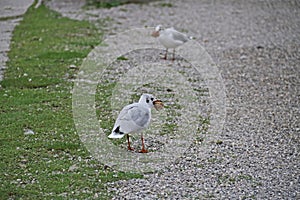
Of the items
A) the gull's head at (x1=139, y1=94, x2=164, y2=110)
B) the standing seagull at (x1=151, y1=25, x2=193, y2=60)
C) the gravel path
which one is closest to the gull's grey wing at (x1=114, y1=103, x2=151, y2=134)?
the gull's head at (x1=139, y1=94, x2=164, y2=110)

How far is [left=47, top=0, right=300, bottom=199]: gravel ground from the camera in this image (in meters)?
5.89

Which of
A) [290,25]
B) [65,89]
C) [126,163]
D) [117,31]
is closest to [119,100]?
[65,89]

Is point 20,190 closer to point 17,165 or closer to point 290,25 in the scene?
point 17,165

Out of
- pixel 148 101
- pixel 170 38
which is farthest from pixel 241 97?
pixel 148 101

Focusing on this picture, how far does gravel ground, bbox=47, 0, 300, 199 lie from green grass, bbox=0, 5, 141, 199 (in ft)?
1.67

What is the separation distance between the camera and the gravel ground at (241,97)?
589 centimetres

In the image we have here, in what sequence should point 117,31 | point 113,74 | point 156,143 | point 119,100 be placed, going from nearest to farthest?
point 156,143, point 119,100, point 113,74, point 117,31

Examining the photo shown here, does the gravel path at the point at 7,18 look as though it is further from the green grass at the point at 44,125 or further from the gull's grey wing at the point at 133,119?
the gull's grey wing at the point at 133,119

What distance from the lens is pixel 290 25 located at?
46.0 feet

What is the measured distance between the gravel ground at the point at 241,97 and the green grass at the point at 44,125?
20.0 inches

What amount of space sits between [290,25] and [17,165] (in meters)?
9.59

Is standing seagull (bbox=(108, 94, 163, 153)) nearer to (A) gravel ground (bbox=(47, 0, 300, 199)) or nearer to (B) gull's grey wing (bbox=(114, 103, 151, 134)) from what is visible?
(B) gull's grey wing (bbox=(114, 103, 151, 134))

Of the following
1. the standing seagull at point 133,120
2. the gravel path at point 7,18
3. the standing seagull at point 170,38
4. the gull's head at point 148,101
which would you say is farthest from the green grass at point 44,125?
the standing seagull at point 170,38

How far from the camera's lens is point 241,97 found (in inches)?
356
